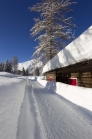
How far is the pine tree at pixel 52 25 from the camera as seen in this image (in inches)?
617

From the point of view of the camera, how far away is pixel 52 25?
1655 centimetres

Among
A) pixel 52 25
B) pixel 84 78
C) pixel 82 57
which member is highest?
pixel 52 25

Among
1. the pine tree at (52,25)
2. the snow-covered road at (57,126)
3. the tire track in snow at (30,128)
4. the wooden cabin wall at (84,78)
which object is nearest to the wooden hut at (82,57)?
the wooden cabin wall at (84,78)

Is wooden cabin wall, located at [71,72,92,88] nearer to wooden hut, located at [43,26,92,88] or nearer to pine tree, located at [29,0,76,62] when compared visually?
wooden hut, located at [43,26,92,88]

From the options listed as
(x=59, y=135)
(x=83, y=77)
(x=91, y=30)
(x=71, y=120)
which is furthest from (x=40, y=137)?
(x=83, y=77)

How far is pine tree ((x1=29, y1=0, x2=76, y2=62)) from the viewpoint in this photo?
1566 cm

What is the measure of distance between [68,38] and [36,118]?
44.4ft

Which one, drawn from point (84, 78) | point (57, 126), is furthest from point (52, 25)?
point (57, 126)

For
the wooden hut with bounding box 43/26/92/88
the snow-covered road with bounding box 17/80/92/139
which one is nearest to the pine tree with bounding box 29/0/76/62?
the wooden hut with bounding box 43/26/92/88

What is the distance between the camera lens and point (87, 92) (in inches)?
184

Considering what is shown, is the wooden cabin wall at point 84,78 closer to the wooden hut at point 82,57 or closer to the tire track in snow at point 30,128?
the wooden hut at point 82,57

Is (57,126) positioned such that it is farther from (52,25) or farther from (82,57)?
(52,25)

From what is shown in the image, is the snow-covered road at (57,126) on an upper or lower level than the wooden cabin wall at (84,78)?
lower

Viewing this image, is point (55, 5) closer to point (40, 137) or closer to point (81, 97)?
point (81, 97)
